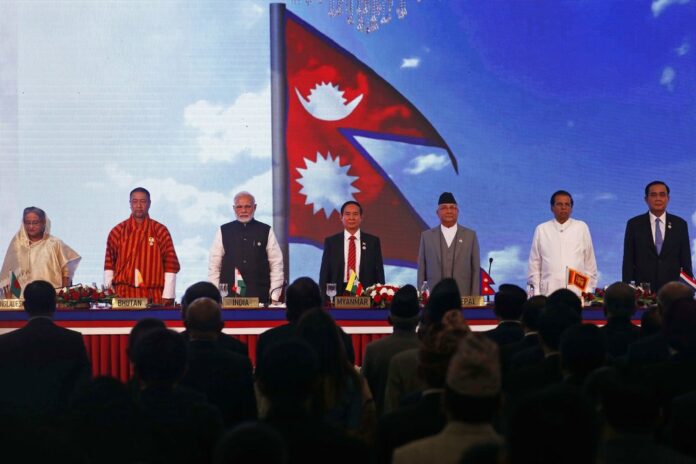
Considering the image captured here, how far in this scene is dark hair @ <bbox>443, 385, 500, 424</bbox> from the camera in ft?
6.64

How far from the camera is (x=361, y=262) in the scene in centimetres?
733

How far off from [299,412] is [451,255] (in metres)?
5.33

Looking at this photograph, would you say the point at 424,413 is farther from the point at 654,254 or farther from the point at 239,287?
the point at 654,254

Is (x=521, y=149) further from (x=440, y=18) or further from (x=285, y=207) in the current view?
(x=285, y=207)

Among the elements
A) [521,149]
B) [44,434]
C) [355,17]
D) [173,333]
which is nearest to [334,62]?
[355,17]

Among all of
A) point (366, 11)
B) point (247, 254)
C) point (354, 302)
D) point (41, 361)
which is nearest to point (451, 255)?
point (354, 302)

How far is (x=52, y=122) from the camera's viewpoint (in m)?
9.22

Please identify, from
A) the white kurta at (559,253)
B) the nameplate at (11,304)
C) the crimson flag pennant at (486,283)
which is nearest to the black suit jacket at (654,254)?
the white kurta at (559,253)

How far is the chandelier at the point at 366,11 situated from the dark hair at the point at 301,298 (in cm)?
498

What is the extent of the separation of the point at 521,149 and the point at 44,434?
7.98 meters

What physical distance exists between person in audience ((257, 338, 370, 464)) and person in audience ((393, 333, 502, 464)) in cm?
16

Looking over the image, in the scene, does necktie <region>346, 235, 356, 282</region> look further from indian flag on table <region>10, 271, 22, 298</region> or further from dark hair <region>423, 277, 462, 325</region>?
dark hair <region>423, 277, 462, 325</region>

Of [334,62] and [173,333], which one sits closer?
[173,333]

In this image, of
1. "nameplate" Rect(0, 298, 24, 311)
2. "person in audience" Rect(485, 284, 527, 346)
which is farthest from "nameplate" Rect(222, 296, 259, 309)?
"person in audience" Rect(485, 284, 527, 346)
